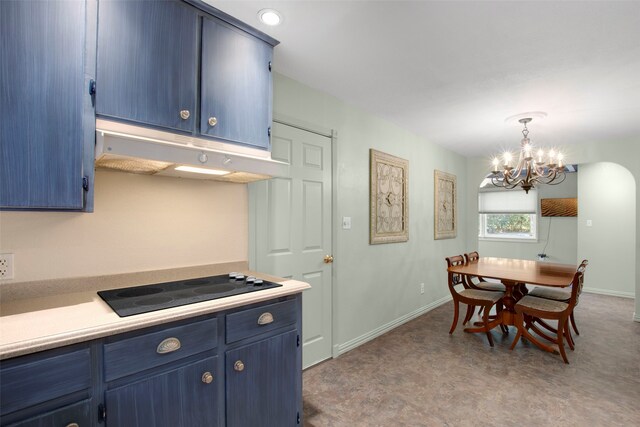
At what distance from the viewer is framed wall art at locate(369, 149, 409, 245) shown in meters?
3.29

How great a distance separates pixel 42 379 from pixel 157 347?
0.34 meters

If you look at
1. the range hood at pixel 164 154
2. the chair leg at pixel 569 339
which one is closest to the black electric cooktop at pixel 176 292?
the range hood at pixel 164 154

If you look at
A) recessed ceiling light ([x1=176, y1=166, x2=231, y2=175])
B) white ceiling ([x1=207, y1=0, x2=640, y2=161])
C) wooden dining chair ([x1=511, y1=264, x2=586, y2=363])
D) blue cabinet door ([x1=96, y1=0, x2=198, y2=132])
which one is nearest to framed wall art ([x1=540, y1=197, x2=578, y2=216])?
white ceiling ([x1=207, y1=0, x2=640, y2=161])

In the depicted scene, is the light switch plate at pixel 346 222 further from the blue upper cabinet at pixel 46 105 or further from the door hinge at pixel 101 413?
the door hinge at pixel 101 413

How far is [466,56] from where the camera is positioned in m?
2.12

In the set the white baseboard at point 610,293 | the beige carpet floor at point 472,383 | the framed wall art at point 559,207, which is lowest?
the beige carpet floor at point 472,383

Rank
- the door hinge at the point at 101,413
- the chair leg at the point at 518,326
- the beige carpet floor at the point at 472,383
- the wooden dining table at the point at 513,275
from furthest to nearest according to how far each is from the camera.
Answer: the chair leg at the point at 518,326, the wooden dining table at the point at 513,275, the beige carpet floor at the point at 472,383, the door hinge at the point at 101,413

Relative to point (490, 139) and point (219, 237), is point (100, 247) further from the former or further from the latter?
point (490, 139)

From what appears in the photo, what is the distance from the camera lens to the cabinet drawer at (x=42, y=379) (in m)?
0.92

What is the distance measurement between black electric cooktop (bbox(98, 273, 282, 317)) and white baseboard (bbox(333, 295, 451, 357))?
4.86 feet

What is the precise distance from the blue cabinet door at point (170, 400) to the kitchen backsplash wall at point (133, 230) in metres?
0.71

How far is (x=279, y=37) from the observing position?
1.91 m

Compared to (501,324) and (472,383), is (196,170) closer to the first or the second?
(472,383)

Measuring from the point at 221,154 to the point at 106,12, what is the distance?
0.73 m
